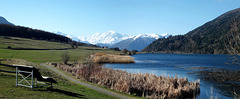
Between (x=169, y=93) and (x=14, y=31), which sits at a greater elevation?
(x=14, y=31)

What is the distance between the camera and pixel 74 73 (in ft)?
119

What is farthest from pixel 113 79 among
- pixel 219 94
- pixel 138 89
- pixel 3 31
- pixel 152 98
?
pixel 3 31

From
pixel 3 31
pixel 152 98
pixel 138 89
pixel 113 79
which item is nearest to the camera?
pixel 152 98

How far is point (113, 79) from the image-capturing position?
27.2m

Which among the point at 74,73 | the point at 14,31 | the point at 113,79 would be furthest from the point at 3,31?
the point at 113,79

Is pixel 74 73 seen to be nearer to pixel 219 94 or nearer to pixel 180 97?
pixel 180 97

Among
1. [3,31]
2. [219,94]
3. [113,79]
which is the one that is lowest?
[219,94]

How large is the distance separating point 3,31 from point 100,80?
616ft

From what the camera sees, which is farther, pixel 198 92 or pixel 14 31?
pixel 14 31

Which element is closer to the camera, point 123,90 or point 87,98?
point 87,98

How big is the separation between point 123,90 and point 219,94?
13.0 m

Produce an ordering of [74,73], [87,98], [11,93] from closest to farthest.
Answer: [11,93] < [87,98] < [74,73]

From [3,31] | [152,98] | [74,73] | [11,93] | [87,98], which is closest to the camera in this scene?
[11,93]

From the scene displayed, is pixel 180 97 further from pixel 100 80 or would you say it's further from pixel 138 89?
pixel 100 80
